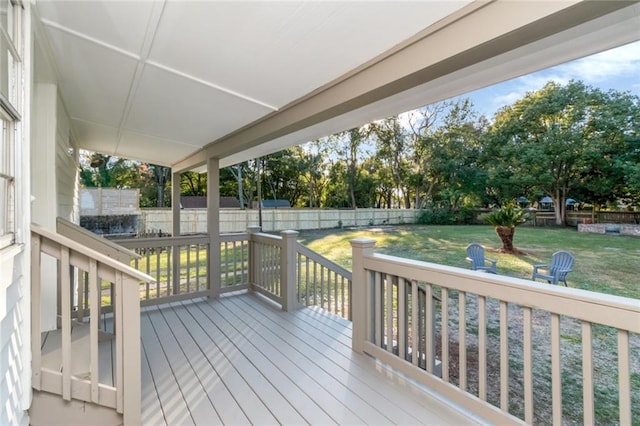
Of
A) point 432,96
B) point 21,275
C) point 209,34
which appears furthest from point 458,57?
point 21,275

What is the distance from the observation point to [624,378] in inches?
51.0

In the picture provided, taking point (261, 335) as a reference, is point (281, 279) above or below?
above

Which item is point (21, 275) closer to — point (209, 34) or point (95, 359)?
point (95, 359)

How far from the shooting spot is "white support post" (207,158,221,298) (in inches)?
170

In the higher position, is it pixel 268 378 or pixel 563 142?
pixel 563 142

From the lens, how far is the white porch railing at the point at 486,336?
1.36m

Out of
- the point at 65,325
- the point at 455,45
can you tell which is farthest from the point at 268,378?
the point at 455,45

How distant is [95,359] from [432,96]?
2767 mm

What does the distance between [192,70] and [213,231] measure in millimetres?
2694

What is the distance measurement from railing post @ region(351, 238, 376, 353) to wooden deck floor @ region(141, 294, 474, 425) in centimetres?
19

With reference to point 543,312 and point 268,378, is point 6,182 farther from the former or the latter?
point 543,312

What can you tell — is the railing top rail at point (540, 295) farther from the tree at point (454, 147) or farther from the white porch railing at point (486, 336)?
the tree at point (454, 147)

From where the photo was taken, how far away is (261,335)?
308 centimetres

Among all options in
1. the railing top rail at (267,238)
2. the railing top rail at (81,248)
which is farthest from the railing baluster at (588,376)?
the railing top rail at (267,238)
